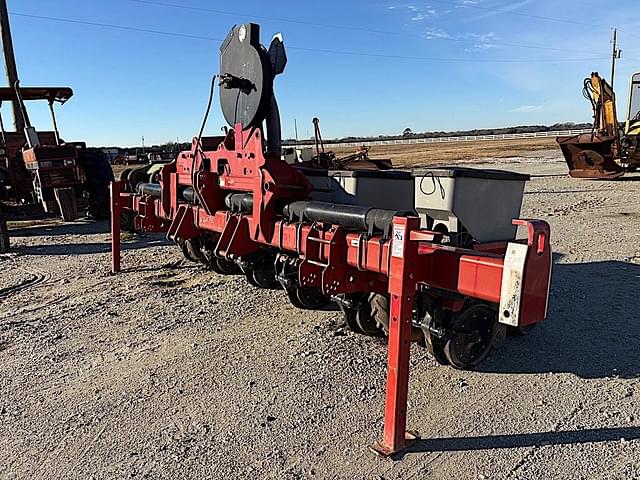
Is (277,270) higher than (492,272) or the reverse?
the reverse

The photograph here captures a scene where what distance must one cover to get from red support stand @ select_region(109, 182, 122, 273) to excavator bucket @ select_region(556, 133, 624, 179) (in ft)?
47.8

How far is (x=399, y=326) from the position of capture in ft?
9.34

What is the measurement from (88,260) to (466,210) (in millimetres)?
5610

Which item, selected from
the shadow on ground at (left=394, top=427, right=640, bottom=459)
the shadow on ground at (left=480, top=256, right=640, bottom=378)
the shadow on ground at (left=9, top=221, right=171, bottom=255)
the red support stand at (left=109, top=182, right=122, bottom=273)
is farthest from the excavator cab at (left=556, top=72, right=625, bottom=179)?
the shadow on ground at (left=394, top=427, right=640, bottom=459)

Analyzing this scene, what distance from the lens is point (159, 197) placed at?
252 inches

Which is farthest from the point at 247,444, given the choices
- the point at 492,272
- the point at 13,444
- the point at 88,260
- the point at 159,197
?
the point at 88,260

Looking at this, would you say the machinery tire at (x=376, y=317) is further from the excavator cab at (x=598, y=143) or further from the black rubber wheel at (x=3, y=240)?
the excavator cab at (x=598, y=143)

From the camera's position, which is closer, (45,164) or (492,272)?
(492,272)

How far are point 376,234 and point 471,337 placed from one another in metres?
1.06

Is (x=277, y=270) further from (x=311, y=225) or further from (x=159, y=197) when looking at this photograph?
(x=159, y=197)

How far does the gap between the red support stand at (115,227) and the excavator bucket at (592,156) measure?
14.6 meters

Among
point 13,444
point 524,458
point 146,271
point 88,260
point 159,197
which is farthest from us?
point 88,260

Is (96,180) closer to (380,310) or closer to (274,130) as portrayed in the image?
(274,130)

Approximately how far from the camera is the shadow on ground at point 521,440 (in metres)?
2.96
